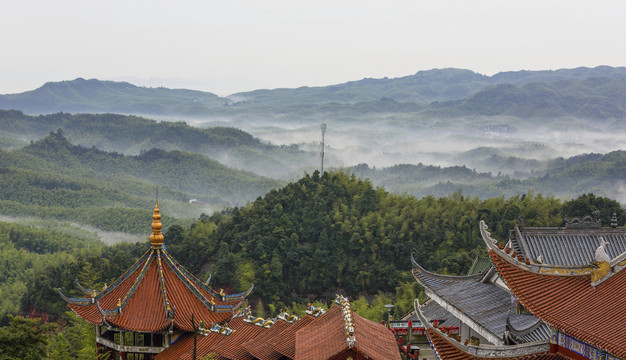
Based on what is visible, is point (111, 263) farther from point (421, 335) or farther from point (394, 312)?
point (421, 335)

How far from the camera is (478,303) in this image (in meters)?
24.9

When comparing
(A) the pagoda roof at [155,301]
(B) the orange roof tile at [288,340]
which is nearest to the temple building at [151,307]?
(A) the pagoda roof at [155,301]

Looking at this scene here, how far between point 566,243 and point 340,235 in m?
62.2

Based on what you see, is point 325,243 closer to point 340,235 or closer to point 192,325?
point 340,235

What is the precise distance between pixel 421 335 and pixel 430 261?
1776 inches

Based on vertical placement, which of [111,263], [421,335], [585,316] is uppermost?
[585,316]

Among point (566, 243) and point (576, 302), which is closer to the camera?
point (576, 302)

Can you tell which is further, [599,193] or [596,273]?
[599,193]

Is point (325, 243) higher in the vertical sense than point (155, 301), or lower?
lower

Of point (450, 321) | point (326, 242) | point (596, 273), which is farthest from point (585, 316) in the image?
point (326, 242)

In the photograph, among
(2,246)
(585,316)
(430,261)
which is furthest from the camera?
(2,246)

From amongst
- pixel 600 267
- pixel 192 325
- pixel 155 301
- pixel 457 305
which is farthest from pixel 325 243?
pixel 600 267

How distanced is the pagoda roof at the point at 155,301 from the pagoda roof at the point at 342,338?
5.62 m

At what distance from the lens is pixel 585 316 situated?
17.2 meters
